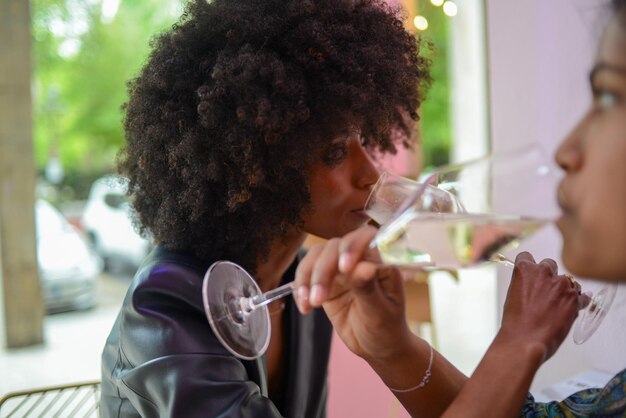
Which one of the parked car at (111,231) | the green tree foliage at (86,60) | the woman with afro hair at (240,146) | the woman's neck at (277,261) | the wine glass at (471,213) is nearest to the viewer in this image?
the wine glass at (471,213)

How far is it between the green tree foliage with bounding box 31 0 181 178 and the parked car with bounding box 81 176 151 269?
871mm

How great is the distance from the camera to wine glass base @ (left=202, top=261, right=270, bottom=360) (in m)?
0.82

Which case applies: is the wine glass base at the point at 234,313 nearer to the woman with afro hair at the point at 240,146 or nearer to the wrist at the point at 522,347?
the woman with afro hair at the point at 240,146

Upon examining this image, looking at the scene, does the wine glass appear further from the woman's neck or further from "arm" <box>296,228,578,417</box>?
the woman's neck

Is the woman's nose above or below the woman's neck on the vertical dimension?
above

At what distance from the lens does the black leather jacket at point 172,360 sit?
841mm

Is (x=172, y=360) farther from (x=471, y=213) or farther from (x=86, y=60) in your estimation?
(x=86, y=60)

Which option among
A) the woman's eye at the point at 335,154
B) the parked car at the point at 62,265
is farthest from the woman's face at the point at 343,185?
the parked car at the point at 62,265

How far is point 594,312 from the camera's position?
86cm

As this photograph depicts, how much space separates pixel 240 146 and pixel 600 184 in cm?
58

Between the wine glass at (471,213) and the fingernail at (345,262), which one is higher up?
the wine glass at (471,213)

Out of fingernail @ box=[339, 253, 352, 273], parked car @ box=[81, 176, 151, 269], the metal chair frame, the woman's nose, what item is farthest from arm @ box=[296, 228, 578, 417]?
parked car @ box=[81, 176, 151, 269]

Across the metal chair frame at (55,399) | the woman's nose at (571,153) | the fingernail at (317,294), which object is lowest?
the metal chair frame at (55,399)

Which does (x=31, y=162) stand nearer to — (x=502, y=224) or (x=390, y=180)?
(x=390, y=180)
